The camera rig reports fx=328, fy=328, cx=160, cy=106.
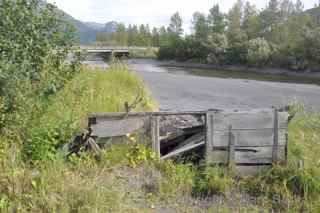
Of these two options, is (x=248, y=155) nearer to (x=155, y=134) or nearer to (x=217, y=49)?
(x=155, y=134)

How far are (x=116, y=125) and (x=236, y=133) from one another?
1241 millimetres

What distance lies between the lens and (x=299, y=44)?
22406 mm

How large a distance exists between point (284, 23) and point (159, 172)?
29.7 m

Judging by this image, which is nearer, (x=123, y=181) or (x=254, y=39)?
(x=123, y=181)

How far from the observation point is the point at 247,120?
3.41 m

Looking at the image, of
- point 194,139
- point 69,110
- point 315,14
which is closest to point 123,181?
point 194,139

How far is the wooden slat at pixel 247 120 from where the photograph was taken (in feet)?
11.1

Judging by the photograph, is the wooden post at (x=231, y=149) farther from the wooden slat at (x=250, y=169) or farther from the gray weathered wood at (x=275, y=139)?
the gray weathered wood at (x=275, y=139)

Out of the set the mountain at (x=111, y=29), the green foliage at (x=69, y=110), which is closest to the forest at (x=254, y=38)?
A: the green foliage at (x=69, y=110)

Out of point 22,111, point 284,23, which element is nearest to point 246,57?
point 284,23

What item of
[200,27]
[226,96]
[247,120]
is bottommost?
[226,96]

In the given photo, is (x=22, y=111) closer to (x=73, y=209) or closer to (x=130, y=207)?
(x=73, y=209)

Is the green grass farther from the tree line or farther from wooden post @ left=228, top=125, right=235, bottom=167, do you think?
wooden post @ left=228, top=125, right=235, bottom=167

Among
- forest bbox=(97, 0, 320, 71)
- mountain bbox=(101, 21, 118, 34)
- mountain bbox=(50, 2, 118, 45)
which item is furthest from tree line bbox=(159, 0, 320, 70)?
mountain bbox=(101, 21, 118, 34)
